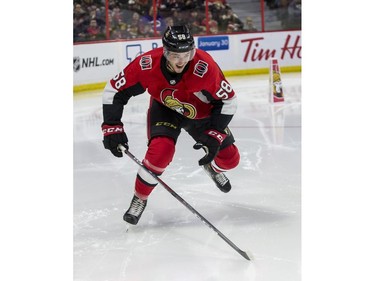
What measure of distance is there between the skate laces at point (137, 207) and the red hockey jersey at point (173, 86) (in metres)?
0.36

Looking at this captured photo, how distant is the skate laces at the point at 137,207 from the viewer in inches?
101

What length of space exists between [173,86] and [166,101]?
0.14 meters

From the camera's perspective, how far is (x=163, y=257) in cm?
227

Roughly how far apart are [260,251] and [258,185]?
862mm

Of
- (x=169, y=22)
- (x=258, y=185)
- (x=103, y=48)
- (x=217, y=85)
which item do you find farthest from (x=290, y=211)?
(x=169, y=22)

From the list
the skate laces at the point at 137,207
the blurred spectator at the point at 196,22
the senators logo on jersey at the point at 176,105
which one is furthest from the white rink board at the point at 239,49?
the skate laces at the point at 137,207

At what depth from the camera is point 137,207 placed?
257 cm

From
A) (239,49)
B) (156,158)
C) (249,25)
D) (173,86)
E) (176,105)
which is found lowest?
(239,49)

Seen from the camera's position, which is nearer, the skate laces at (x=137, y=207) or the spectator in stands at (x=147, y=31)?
the skate laces at (x=137, y=207)

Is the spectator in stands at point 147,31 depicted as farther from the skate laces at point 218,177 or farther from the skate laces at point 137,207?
the skate laces at point 137,207

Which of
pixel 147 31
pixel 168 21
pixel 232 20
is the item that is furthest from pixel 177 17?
pixel 232 20

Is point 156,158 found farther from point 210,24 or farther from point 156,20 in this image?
point 210,24

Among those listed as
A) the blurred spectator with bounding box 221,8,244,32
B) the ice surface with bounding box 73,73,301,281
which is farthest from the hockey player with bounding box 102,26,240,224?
the blurred spectator with bounding box 221,8,244,32
